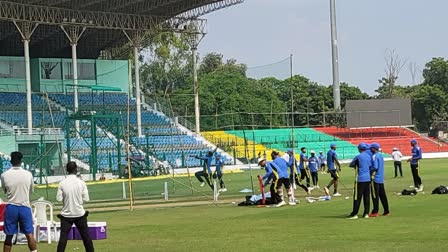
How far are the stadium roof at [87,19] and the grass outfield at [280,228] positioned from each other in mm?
37441

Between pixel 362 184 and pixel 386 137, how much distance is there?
6880cm

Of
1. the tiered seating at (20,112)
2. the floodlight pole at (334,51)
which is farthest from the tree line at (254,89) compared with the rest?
the tiered seating at (20,112)

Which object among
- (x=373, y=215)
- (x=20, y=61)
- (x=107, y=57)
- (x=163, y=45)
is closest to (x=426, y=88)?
(x=163, y=45)

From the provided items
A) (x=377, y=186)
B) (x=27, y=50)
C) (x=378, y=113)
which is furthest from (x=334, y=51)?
(x=377, y=186)

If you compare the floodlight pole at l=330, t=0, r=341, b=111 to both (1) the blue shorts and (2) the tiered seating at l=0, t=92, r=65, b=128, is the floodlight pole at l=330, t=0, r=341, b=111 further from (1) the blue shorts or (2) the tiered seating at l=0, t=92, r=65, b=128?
(1) the blue shorts

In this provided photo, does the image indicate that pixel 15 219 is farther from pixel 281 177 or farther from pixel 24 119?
pixel 24 119

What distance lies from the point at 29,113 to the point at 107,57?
76.7ft

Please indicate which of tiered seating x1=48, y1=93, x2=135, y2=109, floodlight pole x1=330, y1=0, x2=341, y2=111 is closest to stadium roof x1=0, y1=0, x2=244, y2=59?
tiered seating x1=48, y1=93, x2=135, y2=109

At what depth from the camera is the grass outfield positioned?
15.5m

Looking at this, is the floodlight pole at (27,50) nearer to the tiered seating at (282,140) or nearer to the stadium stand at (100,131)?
the stadium stand at (100,131)

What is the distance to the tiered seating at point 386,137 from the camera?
8569cm

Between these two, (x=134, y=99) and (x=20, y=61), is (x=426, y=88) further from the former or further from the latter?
(x=20, y=61)

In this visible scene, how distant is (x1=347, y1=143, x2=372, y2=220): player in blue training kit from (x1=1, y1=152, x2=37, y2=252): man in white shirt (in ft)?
29.7

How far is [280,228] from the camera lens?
61.7 feet
